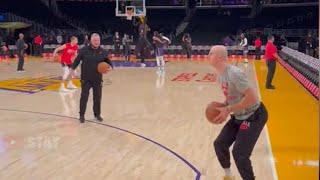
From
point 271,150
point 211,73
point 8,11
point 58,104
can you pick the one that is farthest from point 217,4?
point 271,150

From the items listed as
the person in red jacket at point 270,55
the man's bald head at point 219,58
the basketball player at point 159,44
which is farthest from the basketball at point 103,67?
the basketball player at point 159,44

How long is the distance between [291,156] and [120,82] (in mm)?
10940

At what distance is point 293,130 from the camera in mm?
9656

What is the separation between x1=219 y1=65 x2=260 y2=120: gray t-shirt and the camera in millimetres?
5305

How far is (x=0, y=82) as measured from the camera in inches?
715

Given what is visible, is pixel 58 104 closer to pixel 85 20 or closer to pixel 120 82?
pixel 120 82

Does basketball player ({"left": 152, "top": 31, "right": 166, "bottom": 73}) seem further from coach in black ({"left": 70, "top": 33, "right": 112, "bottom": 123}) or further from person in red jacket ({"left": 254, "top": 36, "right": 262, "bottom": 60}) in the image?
coach in black ({"left": 70, "top": 33, "right": 112, "bottom": 123})

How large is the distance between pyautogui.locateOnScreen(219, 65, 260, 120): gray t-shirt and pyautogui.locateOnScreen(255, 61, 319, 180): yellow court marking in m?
1.62

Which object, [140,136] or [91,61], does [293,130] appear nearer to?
[140,136]

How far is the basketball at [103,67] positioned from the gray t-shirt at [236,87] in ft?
15.6

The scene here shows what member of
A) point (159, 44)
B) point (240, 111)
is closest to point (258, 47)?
point (159, 44)

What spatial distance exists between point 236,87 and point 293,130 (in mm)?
4740

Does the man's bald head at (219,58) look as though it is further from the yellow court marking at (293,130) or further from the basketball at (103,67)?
the basketball at (103,67)

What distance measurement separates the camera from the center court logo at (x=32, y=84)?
52.9ft
